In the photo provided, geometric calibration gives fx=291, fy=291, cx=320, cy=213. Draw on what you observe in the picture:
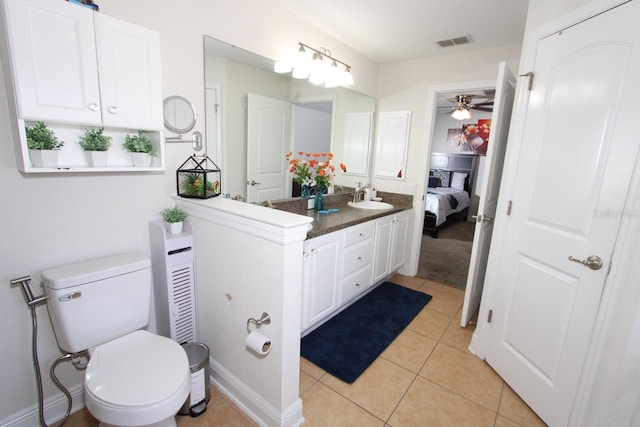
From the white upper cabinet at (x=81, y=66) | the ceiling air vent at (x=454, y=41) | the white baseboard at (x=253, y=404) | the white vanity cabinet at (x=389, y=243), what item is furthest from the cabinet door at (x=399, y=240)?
the white upper cabinet at (x=81, y=66)

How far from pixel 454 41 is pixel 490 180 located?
4.44 ft

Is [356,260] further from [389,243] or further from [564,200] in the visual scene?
[564,200]

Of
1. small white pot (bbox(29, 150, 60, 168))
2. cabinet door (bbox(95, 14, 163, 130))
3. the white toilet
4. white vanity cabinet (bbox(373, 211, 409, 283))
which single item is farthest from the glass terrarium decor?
white vanity cabinet (bbox(373, 211, 409, 283))

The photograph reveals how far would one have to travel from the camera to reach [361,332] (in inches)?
88.7

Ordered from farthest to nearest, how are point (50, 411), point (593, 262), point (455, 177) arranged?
point (455, 177) → point (50, 411) → point (593, 262)

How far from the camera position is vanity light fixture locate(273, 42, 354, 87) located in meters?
2.14

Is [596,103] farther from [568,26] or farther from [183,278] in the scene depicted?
[183,278]

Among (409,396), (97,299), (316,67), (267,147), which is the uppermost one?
(316,67)

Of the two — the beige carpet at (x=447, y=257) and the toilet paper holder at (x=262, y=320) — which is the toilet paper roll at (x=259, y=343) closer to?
the toilet paper holder at (x=262, y=320)

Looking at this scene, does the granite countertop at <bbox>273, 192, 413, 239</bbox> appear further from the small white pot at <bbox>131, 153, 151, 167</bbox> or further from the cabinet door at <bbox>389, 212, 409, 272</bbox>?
the small white pot at <bbox>131, 153, 151, 167</bbox>

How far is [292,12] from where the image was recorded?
6.92ft

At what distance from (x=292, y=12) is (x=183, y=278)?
1.97 metres

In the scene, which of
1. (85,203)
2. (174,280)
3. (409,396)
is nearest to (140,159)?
(85,203)

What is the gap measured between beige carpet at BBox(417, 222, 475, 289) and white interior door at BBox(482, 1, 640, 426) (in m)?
1.54
